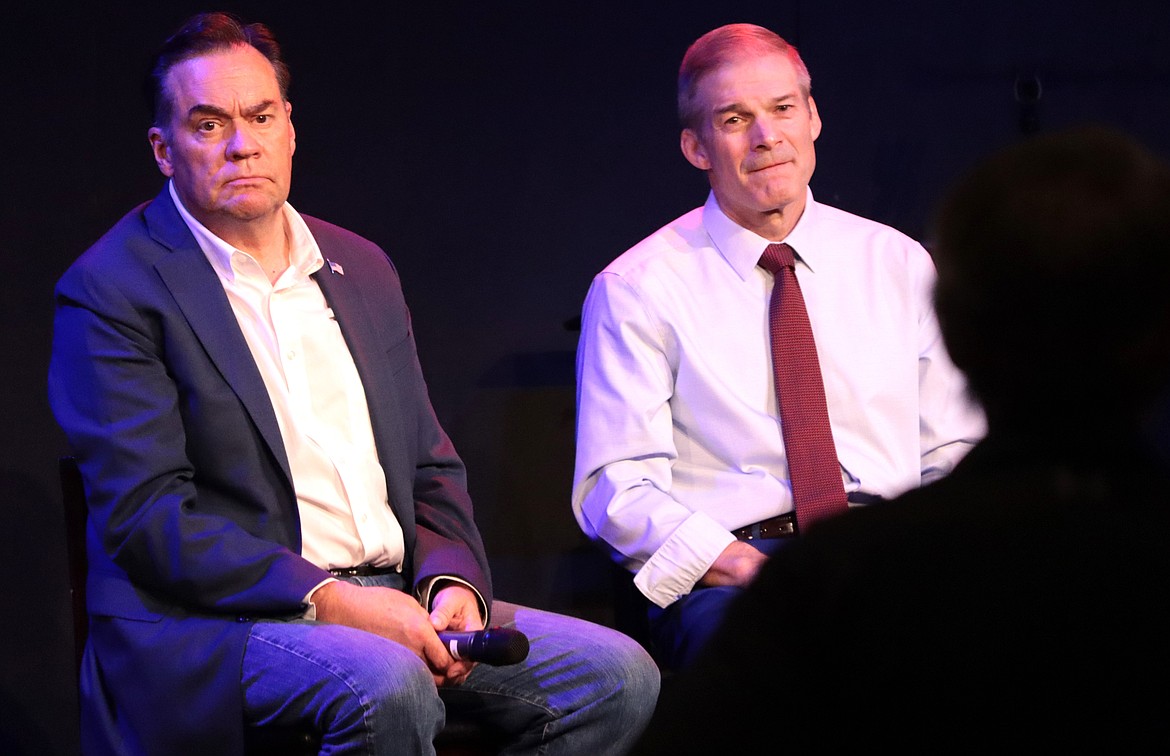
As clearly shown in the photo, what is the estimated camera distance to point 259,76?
2.48m

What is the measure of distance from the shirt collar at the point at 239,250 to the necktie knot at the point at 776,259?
906 mm

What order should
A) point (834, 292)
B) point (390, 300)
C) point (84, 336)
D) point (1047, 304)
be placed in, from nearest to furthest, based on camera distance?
1. point (1047, 304)
2. point (84, 336)
3. point (390, 300)
4. point (834, 292)

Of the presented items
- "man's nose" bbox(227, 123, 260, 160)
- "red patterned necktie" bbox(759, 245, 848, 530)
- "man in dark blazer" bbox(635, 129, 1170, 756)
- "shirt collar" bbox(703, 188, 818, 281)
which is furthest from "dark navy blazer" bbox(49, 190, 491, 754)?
"man in dark blazer" bbox(635, 129, 1170, 756)

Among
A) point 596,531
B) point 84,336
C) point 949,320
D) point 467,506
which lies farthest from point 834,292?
point 949,320

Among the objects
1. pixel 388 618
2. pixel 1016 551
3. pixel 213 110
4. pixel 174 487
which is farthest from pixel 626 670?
pixel 1016 551

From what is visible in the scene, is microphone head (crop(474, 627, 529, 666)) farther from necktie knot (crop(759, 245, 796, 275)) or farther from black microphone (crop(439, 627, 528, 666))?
necktie knot (crop(759, 245, 796, 275))

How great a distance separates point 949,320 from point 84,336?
5.44 feet

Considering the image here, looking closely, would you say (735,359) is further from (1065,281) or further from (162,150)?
(1065,281)

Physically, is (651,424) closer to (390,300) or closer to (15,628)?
(390,300)

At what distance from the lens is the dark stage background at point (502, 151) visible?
2.94m

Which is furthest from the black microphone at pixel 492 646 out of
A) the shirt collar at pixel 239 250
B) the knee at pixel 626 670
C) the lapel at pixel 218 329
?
the shirt collar at pixel 239 250

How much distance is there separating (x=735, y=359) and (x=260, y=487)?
0.99 metres

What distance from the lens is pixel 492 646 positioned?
2066mm

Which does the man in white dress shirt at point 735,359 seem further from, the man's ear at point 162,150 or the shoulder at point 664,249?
the man's ear at point 162,150
